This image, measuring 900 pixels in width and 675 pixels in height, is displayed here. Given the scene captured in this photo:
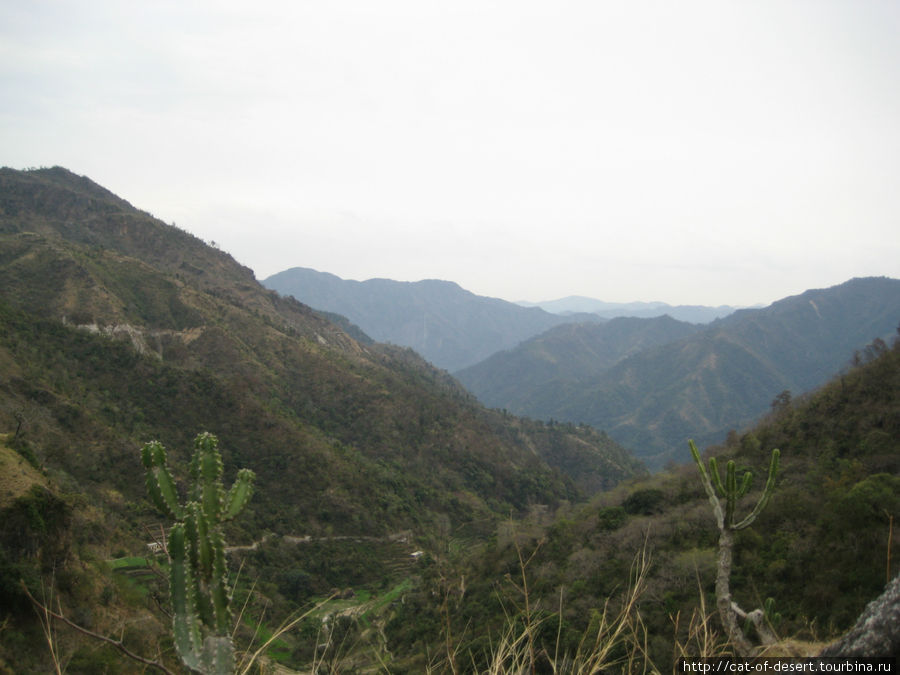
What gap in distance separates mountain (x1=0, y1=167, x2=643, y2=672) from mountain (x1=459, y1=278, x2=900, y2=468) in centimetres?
7317

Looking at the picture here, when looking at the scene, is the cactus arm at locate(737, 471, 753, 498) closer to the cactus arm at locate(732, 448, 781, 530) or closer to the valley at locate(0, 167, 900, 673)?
the cactus arm at locate(732, 448, 781, 530)

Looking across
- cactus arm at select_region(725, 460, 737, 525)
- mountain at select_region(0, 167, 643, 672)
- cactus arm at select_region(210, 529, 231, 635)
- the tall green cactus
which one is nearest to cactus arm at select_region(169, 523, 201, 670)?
the tall green cactus

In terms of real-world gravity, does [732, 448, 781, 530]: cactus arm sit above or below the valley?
above

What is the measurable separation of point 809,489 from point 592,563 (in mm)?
9633

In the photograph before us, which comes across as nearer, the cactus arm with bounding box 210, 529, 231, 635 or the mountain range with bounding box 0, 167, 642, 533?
the cactus arm with bounding box 210, 529, 231, 635

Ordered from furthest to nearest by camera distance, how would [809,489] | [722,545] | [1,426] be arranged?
[1,426] → [809,489] → [722,545]

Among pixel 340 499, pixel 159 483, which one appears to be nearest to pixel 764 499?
pixel 159 483

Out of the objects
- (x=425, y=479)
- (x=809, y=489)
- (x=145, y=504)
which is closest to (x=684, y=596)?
(x=809, y=489)

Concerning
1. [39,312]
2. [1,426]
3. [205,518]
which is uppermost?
[39,312]

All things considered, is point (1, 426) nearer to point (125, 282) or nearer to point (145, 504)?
point (145, 504)

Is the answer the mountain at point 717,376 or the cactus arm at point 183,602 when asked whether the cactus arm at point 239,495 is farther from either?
the mountain at point 717,376

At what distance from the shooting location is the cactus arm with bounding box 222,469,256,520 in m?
3.61

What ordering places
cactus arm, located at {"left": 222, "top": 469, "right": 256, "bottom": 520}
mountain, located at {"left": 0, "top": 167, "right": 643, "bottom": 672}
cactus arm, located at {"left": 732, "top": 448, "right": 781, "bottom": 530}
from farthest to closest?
mountain, located at {"left": 0, "top": 167, "right": 643, "bottom": 672} → cactus arm, located at {"left": 732, "top": 448, "right": 781, "bottom": 530} → cactus arm, located at {"left": 222, "top": 469, "right": 256, "bottom": 520}

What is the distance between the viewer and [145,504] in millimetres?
25281
